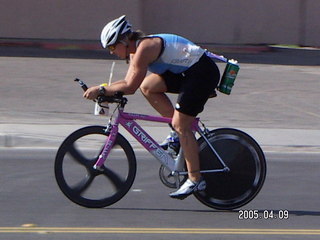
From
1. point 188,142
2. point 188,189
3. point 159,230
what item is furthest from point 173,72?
point 159,230

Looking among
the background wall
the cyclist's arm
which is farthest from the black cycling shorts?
the background wall

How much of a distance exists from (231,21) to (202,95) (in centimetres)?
1820

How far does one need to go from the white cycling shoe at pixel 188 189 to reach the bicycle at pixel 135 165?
0.13 meters

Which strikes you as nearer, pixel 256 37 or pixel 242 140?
pixel 242 140

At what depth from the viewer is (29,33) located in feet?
77.2

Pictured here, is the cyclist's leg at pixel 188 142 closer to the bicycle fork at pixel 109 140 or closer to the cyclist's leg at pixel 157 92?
the cyclist's leg at pixel 157 92

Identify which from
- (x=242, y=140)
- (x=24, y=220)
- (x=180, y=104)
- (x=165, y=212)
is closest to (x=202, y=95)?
(x=180, y=104)

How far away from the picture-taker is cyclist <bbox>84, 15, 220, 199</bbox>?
7.08 metres

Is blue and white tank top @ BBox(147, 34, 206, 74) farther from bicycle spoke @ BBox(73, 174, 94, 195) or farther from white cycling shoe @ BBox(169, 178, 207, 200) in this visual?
bicycle spoke @ BBox(73, 174, 94, 195)

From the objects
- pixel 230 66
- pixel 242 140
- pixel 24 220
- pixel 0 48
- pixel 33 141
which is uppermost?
pixel 230 66

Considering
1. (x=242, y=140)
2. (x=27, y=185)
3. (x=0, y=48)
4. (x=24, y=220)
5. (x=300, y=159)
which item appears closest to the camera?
(x=24, y=220)

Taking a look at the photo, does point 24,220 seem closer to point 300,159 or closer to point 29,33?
point 300,159
